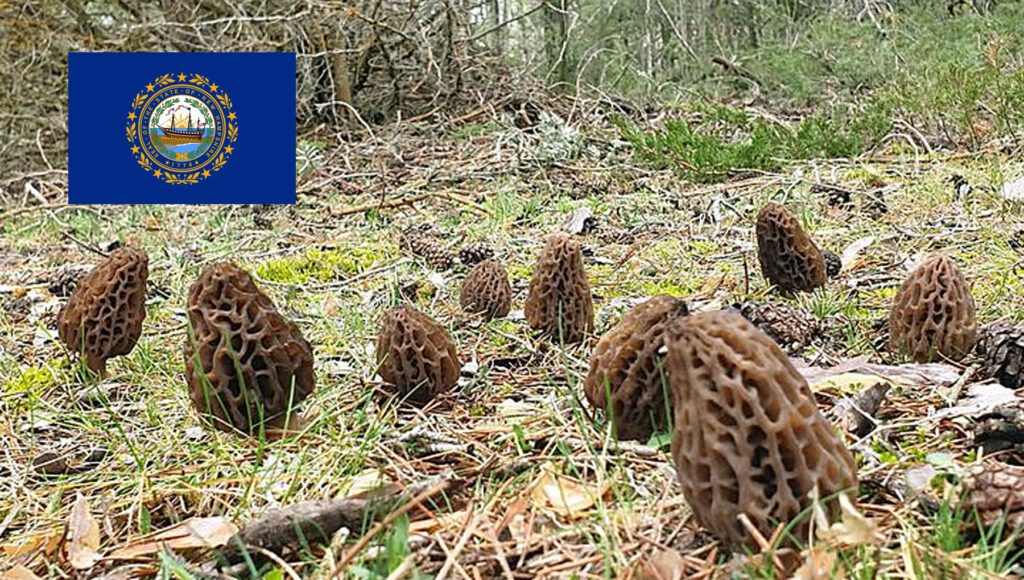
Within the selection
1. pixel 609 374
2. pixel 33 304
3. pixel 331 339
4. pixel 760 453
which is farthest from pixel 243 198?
pixel 760 453

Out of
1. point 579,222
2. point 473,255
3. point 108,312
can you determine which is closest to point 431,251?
point 473,255

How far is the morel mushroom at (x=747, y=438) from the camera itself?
5.24 feet

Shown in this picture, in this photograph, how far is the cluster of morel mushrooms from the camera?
5.29 ft

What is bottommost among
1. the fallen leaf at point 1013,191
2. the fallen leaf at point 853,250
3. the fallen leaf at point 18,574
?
the fallen leaf at point 18,574

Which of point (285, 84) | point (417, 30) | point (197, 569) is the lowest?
point (197, 569)

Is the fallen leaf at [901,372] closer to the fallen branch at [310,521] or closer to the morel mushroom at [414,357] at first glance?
the morel mushroom at [414,357]

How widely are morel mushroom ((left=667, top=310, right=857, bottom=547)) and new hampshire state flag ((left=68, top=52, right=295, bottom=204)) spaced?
253 inches

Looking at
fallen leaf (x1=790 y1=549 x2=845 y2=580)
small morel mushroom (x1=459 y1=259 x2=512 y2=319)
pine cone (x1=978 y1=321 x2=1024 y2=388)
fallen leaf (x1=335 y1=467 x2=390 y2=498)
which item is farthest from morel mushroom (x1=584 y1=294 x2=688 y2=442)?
small morel mushroom (x1=459 y1=259 x2=512 y2=319)

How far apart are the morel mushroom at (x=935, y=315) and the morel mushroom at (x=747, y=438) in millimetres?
1217

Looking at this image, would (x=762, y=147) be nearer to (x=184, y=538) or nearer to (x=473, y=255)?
(x=473, y=255)

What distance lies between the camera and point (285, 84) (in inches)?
321

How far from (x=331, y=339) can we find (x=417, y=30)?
25.1 feet

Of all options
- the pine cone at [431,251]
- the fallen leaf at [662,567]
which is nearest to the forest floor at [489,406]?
the fallen leaf at [662,567]

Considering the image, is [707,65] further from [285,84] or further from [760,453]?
[760,453]
